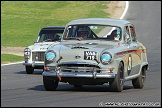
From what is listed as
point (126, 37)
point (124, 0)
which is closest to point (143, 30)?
point (124, 0)

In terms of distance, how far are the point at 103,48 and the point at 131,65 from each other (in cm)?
113

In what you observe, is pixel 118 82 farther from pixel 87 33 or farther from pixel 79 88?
pixel 87 33

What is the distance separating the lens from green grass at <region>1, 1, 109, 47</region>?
39.2m

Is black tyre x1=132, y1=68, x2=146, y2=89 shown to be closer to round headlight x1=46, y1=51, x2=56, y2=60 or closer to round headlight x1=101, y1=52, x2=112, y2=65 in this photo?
round headlight x1=101, y1=52, x2=112, y2=65

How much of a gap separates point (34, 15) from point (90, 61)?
3608 centimetres

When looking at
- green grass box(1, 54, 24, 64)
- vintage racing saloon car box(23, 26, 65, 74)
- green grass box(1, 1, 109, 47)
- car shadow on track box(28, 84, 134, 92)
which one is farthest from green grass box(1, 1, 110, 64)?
car shadow on track box(28, 84, 134, 92)

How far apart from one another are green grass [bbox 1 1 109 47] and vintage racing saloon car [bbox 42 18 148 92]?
2017 cm

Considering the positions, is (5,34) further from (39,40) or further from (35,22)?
(39,40)

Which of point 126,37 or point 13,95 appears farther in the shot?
point 126,37

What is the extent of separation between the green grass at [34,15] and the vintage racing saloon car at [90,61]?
66.2 feet

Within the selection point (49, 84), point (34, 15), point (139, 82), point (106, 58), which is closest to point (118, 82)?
point (106, 58)

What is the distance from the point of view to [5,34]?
40.1 m

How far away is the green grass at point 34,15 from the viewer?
39.2 metres

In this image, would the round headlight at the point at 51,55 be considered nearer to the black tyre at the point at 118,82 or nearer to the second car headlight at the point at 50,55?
the second car headlight at the point at 50,55
